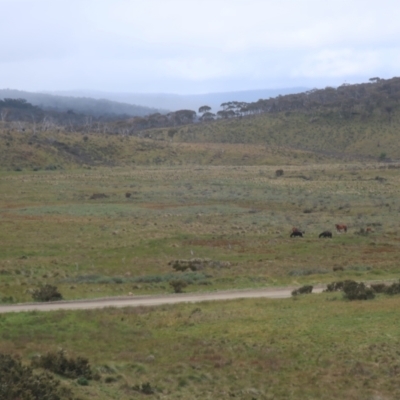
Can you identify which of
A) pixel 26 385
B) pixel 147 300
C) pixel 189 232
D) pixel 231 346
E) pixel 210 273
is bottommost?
pixel 189 232

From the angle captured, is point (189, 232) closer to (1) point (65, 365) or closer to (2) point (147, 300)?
(2) point (147, 300)

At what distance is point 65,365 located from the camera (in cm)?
1390

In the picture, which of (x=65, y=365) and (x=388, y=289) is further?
(x=388, y=289)

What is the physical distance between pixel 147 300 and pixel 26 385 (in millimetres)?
12587

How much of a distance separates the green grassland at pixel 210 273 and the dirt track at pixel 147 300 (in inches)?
60.9

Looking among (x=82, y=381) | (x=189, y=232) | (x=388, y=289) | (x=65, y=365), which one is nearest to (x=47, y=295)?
(x=65, y=365)

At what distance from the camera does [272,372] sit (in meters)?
Result: 15.0

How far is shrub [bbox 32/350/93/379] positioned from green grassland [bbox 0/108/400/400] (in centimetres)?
39

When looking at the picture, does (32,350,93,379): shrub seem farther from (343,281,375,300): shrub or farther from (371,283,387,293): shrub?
(371,283,387,293): shrub

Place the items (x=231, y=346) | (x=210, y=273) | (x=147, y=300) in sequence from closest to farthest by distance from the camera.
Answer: (x=231, y=346) → (x=147, y=300) → (x=210, y=273)

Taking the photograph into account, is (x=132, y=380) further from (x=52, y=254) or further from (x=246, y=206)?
(x=246, y=206)

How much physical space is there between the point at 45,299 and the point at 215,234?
2152 cm

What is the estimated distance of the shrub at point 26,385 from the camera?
10.9 m

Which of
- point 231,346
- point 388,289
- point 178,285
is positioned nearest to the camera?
point 231,346
